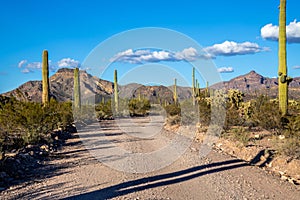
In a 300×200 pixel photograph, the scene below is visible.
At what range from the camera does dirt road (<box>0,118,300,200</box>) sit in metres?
7.05

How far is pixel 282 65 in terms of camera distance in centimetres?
1680

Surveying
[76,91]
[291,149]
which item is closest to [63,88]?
[76,91]

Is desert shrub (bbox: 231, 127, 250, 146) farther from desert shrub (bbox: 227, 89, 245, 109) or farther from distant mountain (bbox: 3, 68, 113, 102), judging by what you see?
distant mountain (bbox: 3, 68, 113, 102)

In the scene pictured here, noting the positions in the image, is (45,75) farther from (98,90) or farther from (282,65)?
(98,90)

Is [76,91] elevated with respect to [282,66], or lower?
lower

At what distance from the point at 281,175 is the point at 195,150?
12.4 feet

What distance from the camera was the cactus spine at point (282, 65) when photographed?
16281mm

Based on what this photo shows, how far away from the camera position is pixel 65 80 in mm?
94375

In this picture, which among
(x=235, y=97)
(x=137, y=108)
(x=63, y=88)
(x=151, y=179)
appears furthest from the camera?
(x=63, y=88)

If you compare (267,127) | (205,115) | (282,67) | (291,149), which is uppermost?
(282,67)

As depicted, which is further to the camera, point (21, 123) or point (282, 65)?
point (282, 65)

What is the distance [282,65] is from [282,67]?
0.09 metres

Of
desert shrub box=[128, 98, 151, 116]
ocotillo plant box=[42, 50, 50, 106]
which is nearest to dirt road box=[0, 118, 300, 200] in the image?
ocotillo plant box=[42, 50, 50, 106]

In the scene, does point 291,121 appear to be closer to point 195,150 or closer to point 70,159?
point 195,150
